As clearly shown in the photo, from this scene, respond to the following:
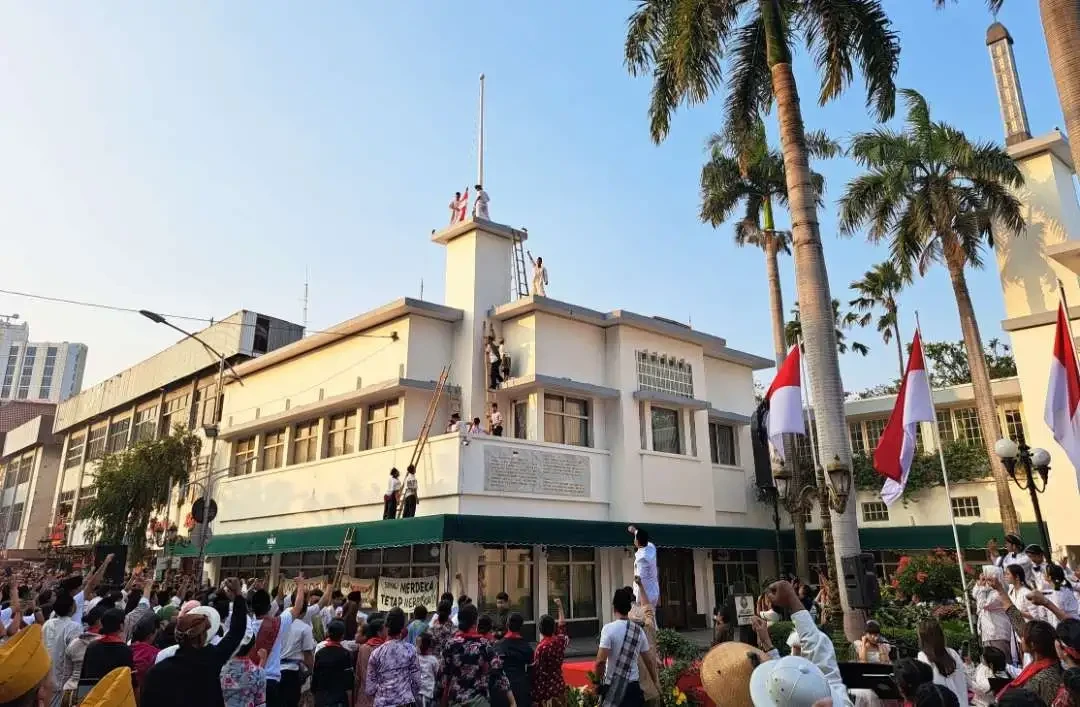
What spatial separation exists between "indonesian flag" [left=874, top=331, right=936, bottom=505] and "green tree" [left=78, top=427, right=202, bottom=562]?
26438 mm

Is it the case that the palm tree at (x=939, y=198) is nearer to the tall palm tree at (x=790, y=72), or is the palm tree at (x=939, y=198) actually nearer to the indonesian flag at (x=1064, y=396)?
the tall palm tree at (x=790, y=72)

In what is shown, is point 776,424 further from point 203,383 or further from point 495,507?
point 203,383

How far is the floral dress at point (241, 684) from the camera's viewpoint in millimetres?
6430

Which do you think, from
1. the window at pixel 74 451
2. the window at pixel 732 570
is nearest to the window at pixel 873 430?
the window at pixel 732 570

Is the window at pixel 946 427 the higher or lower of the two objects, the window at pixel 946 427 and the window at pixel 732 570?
the higher

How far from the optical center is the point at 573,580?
21641 millimetres

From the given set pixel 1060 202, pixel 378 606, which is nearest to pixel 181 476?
pixel 378 606

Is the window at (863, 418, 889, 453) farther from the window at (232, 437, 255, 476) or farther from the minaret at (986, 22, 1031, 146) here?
the window at (232, 437, 255, 476)

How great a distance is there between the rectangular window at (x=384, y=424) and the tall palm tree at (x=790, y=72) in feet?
36.3

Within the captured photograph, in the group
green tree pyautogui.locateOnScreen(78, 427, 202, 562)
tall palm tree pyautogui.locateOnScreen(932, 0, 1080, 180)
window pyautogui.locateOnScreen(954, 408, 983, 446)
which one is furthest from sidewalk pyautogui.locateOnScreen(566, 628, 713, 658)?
green tree pyautogui.locateOnScreen(78, 427, 202, 562)

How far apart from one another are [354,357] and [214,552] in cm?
864

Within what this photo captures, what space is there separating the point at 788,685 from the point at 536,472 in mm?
17601

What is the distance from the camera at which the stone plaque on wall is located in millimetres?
19781

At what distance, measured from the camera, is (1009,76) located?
26.4 m
